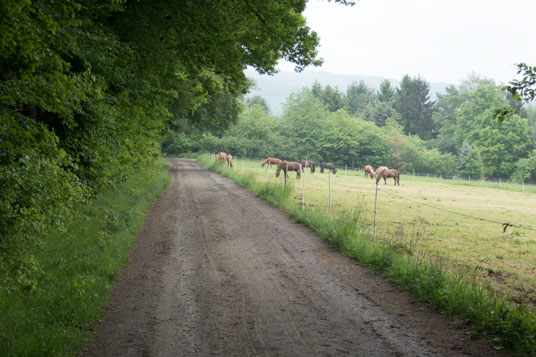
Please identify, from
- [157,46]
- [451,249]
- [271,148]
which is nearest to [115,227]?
[157,46]

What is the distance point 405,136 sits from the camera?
80.4 metres

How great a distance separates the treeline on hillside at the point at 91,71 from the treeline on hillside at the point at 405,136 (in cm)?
4100

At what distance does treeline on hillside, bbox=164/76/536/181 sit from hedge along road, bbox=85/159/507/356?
44652mm

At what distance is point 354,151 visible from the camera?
76.6m

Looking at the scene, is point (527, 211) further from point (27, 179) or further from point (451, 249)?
point (27, 179)

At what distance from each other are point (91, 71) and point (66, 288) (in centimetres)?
490

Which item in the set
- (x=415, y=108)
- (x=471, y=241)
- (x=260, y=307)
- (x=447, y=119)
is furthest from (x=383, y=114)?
(x=260, y=307)

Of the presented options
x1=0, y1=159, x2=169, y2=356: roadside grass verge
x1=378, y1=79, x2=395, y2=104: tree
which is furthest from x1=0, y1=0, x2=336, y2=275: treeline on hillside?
x1=378, y1=79, x2=395, y2=104: tree

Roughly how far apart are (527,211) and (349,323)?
2090cm

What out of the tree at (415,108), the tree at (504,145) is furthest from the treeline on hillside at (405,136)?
the tree at (504,145)

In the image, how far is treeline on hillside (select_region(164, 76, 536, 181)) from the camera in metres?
66.7

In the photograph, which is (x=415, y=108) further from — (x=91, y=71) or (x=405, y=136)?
(x=91, y=71)

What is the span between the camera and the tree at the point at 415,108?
323 ft

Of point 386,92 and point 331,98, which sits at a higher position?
point 386,92
